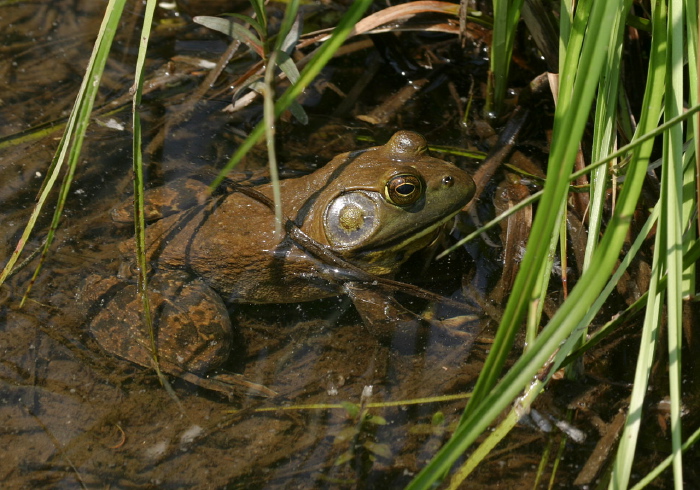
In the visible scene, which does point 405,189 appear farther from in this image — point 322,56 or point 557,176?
point 557,176

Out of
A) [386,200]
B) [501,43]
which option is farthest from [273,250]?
[501,43]

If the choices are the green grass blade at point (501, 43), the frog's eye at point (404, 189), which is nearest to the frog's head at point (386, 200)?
the frog's eye at point (404, 189)

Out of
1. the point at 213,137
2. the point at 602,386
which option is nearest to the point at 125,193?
the point at 213,137

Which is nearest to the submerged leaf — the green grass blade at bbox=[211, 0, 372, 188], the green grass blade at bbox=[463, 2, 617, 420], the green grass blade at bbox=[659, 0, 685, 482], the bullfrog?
the bullfrog

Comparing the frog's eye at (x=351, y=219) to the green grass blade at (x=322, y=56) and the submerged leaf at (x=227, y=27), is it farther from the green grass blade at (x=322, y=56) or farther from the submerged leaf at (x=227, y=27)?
the green grass blade at (x=322, y=56)

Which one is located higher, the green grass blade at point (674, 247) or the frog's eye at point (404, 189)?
the green grass blade at point (674, 247)

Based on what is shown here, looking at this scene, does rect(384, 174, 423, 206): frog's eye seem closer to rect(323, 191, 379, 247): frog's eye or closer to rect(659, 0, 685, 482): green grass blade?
rect(323, 191, 379, 247): frog's eye
